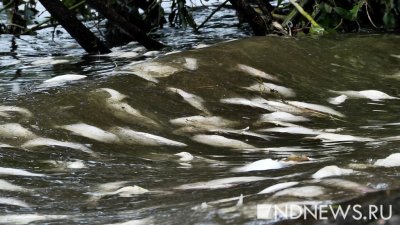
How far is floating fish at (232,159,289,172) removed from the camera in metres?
1.57

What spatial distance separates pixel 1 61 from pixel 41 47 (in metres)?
0.68

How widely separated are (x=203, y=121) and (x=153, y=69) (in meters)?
0.52

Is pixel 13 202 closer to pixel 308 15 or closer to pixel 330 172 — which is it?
pixel 330 172

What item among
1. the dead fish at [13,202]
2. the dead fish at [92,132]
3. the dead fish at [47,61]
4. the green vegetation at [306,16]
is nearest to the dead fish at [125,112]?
the dead fish at [92,132]

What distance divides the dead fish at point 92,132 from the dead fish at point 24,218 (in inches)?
23.7

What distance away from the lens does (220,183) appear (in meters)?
1.46

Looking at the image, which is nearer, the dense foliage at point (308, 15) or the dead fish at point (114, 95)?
the dead fish at point (114, 95)

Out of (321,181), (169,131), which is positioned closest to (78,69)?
(169,131)

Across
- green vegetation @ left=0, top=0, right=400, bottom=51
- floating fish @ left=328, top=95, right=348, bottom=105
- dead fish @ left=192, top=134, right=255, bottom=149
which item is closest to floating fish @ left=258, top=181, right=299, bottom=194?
dead fish @ left=192, top=134, right=255, bottom=149

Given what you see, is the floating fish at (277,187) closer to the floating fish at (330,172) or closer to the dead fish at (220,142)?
the floating fish at (330,172)

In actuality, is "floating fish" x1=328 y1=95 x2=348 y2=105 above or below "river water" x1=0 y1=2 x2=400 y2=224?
below

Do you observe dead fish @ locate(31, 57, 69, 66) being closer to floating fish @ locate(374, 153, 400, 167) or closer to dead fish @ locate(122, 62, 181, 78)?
dead fish @ locate(122, 62, 181, 78)

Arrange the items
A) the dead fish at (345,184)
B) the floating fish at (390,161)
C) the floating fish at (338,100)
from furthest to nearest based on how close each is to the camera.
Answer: the floating fish at (338,100), the floating fish at (390,161), the dead fish at (345,184)

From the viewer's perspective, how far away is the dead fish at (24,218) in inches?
50.2
